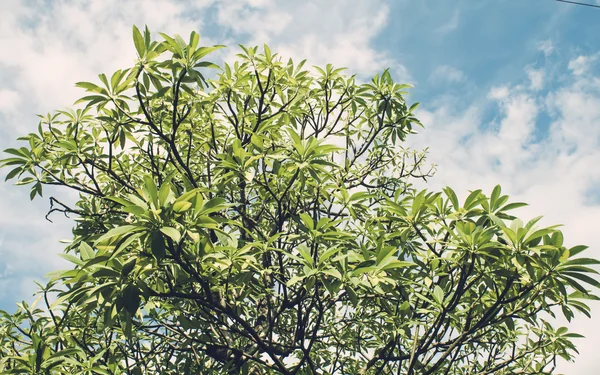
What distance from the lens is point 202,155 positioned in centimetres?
504

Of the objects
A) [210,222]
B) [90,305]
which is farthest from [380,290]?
[90,305]

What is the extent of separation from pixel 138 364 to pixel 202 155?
2243 mm

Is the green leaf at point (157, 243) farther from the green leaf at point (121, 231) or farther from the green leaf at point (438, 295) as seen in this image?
the green leaf at point (438, 295)

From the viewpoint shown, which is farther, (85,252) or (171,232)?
(85,252)

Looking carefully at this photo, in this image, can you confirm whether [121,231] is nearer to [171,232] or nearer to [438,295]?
[171,232]

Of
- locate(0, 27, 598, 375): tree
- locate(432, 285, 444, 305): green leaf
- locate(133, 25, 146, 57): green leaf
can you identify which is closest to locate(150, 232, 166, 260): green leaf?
locate(0, 27, 598, 375): tree

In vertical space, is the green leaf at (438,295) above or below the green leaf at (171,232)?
below

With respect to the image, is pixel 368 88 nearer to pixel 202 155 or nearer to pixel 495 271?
pixel 202 155

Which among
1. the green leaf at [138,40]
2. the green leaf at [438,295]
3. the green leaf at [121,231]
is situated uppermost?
the green leaf at [138,40]

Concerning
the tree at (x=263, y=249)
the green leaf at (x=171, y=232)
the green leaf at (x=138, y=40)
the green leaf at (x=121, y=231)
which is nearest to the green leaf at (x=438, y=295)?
the tree at (x=263, y=249)

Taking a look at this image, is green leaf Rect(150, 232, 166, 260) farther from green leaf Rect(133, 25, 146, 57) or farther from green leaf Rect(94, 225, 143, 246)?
green leaf Rect(133, 25, 146, 57)

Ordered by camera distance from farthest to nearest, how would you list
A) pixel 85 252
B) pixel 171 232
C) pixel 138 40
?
pixel 138 40 → pixel 85 252 → pixel 171 232

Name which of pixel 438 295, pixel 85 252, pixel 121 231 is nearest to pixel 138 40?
pixel 85 252

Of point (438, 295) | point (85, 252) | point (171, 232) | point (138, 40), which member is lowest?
point (438, 295)
